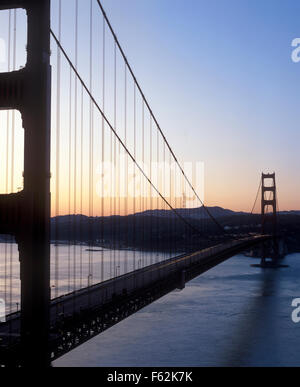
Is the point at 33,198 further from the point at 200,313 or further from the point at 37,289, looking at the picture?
the point at 200,313

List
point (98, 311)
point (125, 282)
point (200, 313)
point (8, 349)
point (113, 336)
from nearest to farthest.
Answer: point (8, 349), point (98, 311), point (125, 282), point (113, 336), point (200, 313)

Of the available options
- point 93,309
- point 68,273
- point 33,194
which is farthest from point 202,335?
point 68,273

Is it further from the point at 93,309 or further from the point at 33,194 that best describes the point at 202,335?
the point at 33,194

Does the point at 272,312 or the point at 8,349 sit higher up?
the point at 8,349

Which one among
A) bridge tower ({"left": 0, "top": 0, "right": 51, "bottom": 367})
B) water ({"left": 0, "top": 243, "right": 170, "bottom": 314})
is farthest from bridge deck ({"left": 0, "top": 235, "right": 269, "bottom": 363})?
water ({"left": 0, "top": 243, "right": 170, "bottom": 314})

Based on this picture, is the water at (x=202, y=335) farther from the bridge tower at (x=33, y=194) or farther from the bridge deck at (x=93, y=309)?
the bridge tower at (x=33, y=194)
